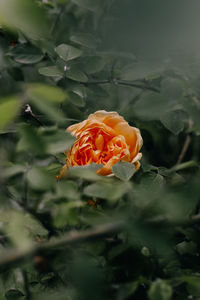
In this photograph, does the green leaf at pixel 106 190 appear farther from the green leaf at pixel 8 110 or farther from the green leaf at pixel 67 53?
the green leaf at pixel 67 53

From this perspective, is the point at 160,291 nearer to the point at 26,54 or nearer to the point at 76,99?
the point at 76,99

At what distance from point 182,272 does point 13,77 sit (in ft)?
2.43

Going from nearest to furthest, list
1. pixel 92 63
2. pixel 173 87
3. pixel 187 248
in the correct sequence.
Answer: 1. pixel 187 248
2. pixel 173 87
3. pixel 92 63

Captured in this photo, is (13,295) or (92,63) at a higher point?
(92,63)

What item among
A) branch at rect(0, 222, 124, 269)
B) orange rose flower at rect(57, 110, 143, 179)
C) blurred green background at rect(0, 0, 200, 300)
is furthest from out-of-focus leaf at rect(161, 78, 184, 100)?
branch at rect(0, 222, 124, 269)

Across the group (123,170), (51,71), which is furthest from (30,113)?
(123,170)

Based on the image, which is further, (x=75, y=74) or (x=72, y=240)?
(x=75, y=74)

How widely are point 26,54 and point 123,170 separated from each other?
1.68ft

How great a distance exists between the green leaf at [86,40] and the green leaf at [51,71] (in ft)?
0.37

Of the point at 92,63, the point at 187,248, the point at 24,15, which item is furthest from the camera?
the point at 92,63

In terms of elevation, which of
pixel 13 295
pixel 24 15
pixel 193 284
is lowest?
pixel 13 295

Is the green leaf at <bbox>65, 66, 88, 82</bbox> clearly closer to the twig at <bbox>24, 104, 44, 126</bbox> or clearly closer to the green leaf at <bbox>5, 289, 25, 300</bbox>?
the twig at <bbox>24, 104, 44, 126</bbox>

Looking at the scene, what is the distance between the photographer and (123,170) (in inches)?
28.0

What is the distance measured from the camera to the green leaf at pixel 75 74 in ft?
3.21
